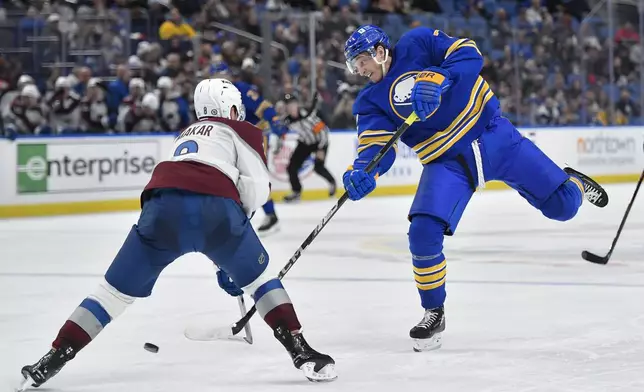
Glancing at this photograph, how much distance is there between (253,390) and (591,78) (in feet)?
39.7

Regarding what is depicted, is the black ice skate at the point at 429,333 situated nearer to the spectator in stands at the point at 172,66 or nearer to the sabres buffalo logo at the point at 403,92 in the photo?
the sabres buffalo logo at the point at 403,92

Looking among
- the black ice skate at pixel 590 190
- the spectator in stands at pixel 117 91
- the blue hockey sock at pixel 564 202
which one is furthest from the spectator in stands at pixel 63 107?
the blue hockey sock at pixel 564 202

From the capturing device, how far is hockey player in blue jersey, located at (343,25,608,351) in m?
3.92

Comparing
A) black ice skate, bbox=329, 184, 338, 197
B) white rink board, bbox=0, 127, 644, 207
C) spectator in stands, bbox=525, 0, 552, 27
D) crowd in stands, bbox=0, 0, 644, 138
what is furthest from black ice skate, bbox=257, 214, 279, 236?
spectator in stands, bbox=525, 0, 552, 27

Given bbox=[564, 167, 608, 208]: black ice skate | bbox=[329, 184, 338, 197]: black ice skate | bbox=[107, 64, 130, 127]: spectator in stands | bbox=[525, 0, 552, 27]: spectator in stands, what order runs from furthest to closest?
bbox=[525, 0, 552, 27]: spectator in stands → bbox=[329, 184, 338, 197]: black ice skate → bbox=[107, 64, 130, 127]: spectator in stands → bbox=[564, 167, 608, 208]: black ice skate

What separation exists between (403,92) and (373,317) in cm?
107

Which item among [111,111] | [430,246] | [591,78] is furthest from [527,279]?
[591,78]

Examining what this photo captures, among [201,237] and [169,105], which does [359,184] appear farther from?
[169,105]

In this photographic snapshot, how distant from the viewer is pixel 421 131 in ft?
13.3

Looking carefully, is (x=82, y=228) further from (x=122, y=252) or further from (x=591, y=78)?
(x=591, y=78)

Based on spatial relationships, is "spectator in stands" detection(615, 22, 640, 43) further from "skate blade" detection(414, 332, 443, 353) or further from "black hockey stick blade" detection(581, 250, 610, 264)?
"skate blade" detection(414, 332, 443, 353)

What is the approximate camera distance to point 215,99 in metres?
3.40

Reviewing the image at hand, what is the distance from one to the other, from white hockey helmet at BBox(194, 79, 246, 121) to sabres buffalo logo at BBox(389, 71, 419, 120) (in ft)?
2.59

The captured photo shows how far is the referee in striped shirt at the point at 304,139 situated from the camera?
1215 centimetres
